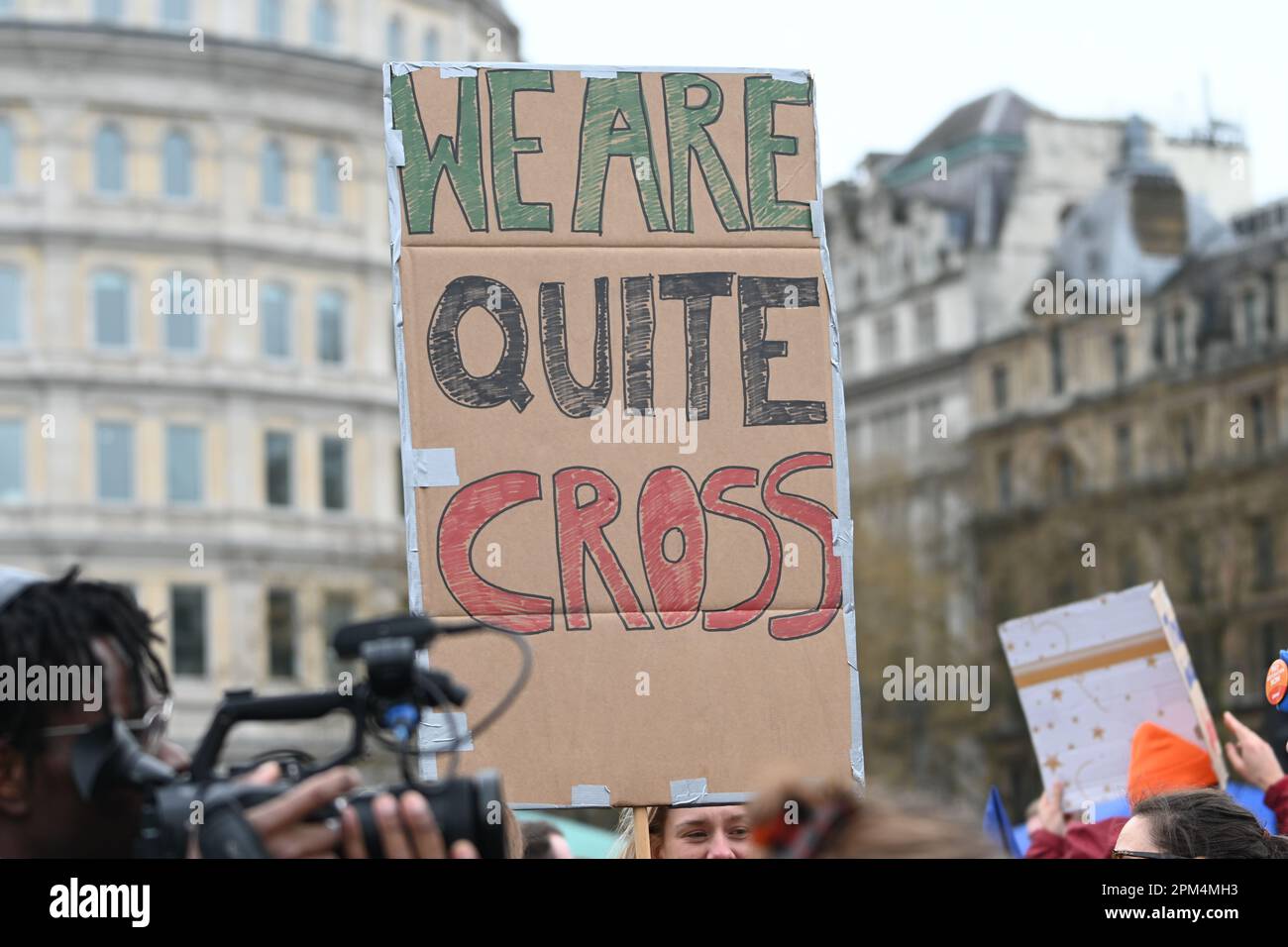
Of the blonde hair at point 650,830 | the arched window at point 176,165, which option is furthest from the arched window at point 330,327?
the blonde hair at point 650,830

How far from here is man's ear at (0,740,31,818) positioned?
2.43 meters

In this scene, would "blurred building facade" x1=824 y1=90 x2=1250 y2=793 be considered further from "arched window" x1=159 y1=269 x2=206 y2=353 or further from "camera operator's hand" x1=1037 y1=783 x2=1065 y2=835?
"camera operator's hand" x1=1037 y1=783 x2=1065 y2=835

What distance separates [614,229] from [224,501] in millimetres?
45602

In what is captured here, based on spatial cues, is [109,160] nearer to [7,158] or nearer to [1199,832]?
[7,158]

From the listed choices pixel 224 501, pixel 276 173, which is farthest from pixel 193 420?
pixel 276 173

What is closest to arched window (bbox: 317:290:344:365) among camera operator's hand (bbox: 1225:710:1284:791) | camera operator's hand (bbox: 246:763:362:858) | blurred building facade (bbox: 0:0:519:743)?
blurred building facade (bbox: 0:0:519:743)

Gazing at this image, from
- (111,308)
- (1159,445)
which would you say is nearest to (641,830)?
(1159,445)

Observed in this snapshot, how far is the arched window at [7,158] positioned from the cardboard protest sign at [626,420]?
4705 centimetres

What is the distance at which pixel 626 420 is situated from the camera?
14.7 feet

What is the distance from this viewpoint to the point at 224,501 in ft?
162

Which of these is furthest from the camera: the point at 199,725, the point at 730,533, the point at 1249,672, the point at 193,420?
the point at 193,420

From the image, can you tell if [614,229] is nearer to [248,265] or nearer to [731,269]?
[731,269]

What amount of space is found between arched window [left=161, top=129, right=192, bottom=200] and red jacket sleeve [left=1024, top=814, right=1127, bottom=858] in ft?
155

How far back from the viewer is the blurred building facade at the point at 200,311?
48.1 metres
